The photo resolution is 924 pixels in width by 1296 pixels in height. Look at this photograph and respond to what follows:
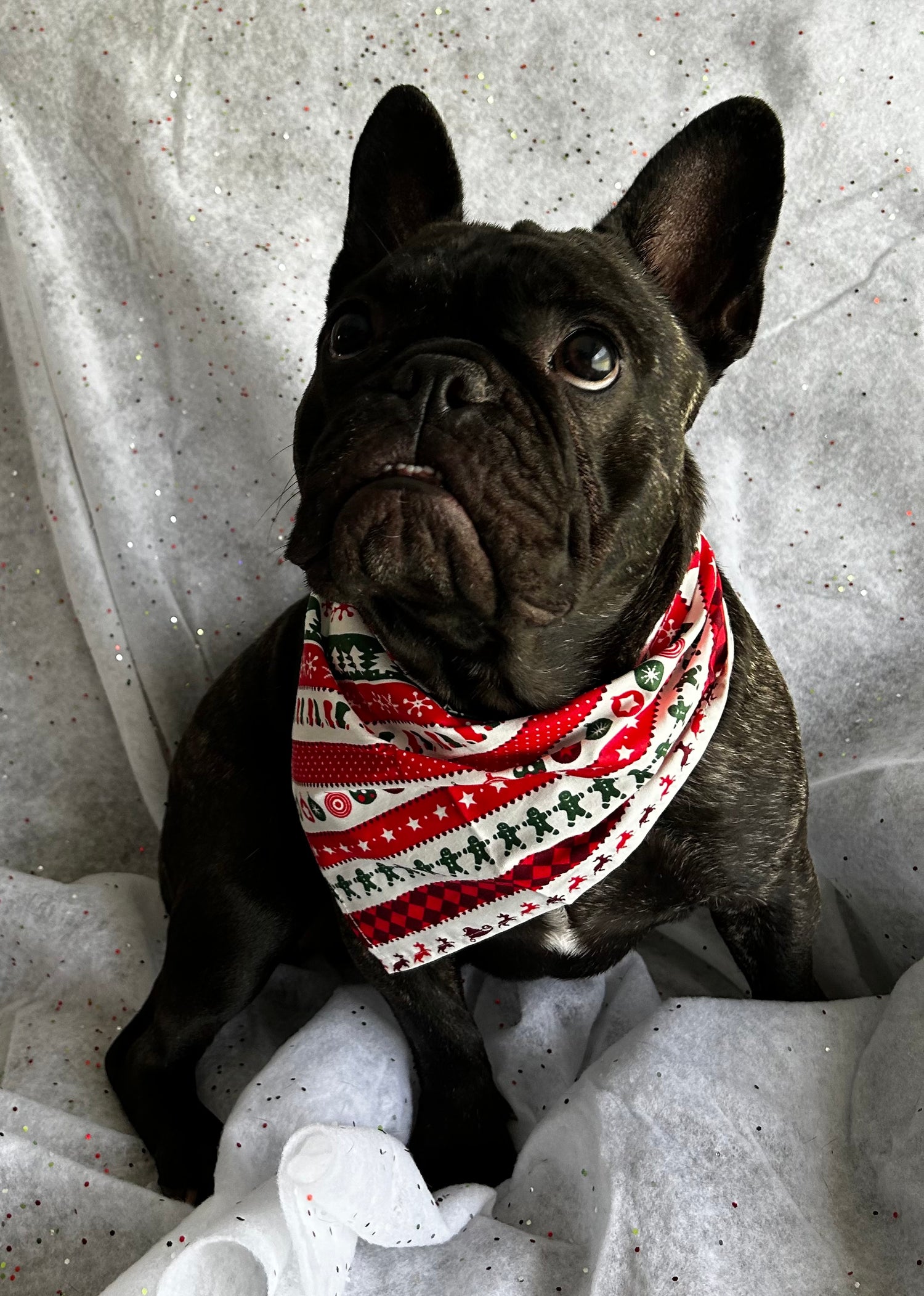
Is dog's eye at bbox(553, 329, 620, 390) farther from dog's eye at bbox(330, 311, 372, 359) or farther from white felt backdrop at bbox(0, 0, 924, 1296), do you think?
white felt backdrop at bbox(0, 0, 924, 1296)

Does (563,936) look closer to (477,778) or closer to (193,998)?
(477,778)

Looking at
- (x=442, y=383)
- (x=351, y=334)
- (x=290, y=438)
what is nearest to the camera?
(x=442, y=383)

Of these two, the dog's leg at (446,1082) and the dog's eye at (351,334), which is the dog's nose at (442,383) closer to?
the dog's eye at (351,334)

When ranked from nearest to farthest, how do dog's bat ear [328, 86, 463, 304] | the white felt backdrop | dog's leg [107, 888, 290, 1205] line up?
dog's bat ear [328, 86, 463, 304], dog's leg [107, 888, 290, 1205], the white felt backdrop

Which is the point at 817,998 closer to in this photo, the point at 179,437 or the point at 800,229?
the point at 800,229

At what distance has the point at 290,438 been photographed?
2305 millimetres

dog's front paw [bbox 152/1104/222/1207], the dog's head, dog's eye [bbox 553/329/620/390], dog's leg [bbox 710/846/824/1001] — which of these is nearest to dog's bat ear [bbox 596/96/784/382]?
the dog's head

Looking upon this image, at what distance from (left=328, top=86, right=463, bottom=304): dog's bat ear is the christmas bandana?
1.76ft

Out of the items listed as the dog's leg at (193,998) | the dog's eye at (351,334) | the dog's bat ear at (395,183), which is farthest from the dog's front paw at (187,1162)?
the dog's bat ear at (395,183)

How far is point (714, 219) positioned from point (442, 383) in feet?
1.79

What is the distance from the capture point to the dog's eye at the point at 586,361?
1.41 metres

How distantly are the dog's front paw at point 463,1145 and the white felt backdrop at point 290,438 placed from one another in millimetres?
48

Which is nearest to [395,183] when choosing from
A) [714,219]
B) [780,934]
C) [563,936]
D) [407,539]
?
[714,219]

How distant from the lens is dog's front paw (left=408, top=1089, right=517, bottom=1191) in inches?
71.2
